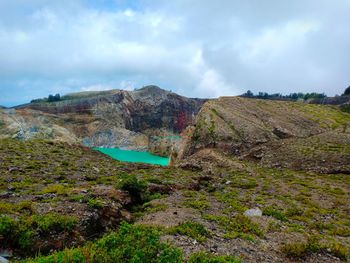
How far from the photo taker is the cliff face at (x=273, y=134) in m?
43.9

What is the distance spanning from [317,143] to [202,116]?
2005 centimetres

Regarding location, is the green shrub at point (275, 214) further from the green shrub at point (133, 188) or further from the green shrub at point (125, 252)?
the green shrub at point (125, 252)

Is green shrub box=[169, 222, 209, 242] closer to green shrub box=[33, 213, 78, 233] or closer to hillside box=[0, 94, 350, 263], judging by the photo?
hillside box=[0, 94, 350, 263]

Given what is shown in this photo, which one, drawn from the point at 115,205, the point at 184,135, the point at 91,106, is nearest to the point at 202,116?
the point at 184,135

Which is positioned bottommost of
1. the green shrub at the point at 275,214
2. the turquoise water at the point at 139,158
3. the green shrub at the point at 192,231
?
the turquoise water at the point at 139,158

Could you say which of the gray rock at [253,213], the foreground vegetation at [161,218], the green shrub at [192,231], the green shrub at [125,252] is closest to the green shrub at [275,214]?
the foreground vegetation at [161,218]

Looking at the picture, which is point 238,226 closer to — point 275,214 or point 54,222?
point 275,214

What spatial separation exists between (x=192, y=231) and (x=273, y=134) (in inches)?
1785

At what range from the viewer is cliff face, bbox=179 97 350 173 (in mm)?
43938

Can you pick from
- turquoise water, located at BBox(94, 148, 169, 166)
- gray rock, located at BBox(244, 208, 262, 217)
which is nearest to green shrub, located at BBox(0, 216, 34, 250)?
gray rock, located at BBox(244, 208, 262, 217)

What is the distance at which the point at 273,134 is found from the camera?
55.5 m

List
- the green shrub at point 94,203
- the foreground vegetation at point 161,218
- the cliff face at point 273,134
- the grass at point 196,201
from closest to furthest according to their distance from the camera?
the foreground vegetation at point 161,218 → the green shrub at point 94,203 → the grass at point 196,201 → the cliff face at point 273,134

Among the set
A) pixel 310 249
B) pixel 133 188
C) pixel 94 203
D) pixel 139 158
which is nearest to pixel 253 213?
pixel 310 249

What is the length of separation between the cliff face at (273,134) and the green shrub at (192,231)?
31542 mm
